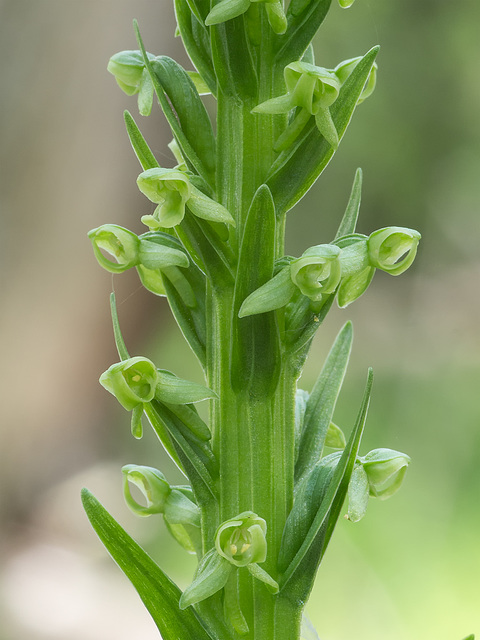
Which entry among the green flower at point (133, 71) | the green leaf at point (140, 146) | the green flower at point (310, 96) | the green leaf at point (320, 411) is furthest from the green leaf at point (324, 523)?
the green flower at point (133, 71)

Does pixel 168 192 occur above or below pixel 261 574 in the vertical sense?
above

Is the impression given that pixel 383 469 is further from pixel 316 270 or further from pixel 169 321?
pixel 169 321

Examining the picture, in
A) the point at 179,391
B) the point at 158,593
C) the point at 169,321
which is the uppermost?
the point at 179,391

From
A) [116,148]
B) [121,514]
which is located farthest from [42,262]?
[121,514]

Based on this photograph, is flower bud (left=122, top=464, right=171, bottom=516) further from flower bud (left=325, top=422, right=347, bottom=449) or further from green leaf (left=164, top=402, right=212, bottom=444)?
flower bud (left=325, top=422, right=347, bottom=449)

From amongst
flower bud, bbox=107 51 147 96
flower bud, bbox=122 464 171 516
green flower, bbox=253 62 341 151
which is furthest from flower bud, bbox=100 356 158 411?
flower bud, bbox=107 51 147 96

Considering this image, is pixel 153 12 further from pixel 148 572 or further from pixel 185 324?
pixel 148 572

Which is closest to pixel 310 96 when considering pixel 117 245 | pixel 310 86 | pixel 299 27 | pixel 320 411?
pixel 310 86
